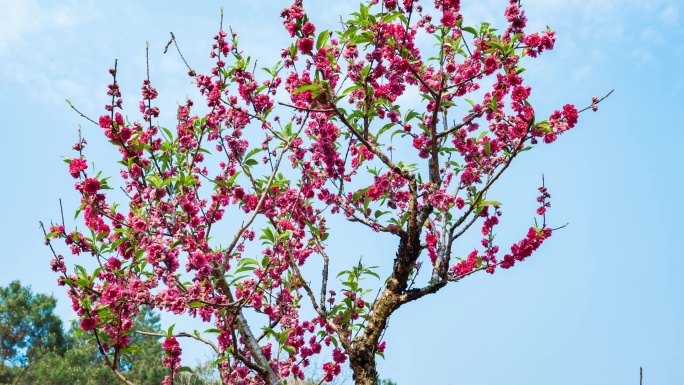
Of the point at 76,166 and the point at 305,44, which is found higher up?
the point at 305,44

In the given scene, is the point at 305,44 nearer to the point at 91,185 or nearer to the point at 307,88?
Answer: the point at 307,88

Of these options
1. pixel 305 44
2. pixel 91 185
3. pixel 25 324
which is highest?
pixel 25 324

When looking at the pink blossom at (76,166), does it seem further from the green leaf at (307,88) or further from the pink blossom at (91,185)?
the green leaf at (307,88)

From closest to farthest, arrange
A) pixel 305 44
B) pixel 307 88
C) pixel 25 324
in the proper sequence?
pixel 307 88 < pixel 305 44 < pixel 25 324

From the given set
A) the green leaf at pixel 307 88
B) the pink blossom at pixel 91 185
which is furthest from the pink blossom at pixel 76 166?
the green leaf at pixel 307 88

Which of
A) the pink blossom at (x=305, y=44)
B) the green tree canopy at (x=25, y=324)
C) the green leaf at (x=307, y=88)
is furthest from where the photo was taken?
the green tree canopy at (x=25, y=324)

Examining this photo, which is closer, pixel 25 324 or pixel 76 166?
pixel 76 166

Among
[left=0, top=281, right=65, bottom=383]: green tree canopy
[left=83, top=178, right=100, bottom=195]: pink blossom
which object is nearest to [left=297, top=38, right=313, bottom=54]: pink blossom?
[left=83, top=178, right=100, bottom=195]: pink blossom

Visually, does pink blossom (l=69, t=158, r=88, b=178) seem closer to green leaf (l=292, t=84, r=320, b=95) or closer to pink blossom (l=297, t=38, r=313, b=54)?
green leaf (l=292, t=84, r=320, b=95)

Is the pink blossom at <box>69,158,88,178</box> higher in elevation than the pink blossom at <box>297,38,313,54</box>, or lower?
lower

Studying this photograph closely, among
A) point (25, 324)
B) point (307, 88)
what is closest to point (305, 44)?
point (307, 88)

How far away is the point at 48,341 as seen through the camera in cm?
2034

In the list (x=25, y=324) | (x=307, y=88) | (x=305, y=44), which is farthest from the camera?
(x=25, y=324)

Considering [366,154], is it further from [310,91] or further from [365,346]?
[365,346]
